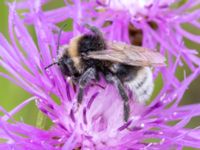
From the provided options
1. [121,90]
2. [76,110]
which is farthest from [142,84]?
[76,110]

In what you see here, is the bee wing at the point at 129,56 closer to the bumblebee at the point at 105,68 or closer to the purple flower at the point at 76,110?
the bumblebee at the point at 105,68

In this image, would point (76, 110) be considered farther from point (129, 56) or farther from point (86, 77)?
point (129, 56)

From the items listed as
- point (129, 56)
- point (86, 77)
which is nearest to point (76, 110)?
point (86, 77)

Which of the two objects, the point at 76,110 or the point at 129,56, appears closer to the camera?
the point at 129,56

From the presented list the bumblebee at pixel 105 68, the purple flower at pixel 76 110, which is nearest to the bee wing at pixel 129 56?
the bumblebee at pixel 105 68

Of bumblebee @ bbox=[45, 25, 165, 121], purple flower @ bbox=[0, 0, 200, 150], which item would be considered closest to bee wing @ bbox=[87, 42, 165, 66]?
bumblebee @ bbox=[45, 25, 165, 121]

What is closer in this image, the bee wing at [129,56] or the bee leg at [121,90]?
the bee wing at [129,56]

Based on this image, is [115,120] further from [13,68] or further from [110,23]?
[110,23]
